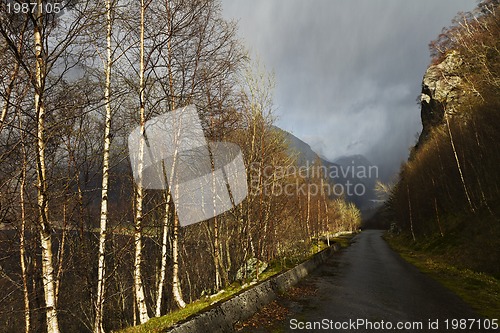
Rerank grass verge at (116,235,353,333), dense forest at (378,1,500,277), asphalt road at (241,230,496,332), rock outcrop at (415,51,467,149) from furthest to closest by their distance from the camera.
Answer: rock outcrop at (415,51,467,149)
dense forest at (378,1,500,277)
asphalt road at (241,230,496,332)
grass verge at (116,235,353,333)

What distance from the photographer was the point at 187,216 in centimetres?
1669

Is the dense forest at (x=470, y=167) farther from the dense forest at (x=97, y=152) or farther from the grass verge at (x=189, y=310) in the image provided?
the grass verge at (x=189, y=310)

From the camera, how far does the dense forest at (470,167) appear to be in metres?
17.7

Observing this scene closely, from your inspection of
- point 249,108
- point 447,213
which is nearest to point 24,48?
point 249,108

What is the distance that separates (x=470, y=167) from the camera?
24922 mm

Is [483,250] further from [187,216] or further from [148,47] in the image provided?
[148,47]

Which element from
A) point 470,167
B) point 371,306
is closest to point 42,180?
point 371,306

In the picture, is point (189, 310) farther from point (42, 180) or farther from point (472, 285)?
point (472, 285)

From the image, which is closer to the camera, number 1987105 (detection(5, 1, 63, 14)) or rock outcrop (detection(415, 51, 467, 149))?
number 1987105 (detection(5, 1, 63, 14))

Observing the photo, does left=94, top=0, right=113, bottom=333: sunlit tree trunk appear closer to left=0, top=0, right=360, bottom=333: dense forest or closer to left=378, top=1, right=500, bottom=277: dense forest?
left=0, top=0, right=360, bottom=333: dense forest

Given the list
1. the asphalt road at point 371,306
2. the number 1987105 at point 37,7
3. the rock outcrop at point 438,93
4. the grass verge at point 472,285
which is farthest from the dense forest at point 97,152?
the rock outcrop at point 438,93

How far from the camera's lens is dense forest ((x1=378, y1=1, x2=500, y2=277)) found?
17656mm

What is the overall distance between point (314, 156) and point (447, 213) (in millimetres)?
15965

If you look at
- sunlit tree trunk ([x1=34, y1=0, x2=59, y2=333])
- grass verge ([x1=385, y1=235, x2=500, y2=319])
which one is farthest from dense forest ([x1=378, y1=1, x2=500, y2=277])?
sunlit tree trunk ([x1=34, y1=0, x2=59, y2=333])
